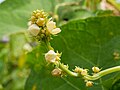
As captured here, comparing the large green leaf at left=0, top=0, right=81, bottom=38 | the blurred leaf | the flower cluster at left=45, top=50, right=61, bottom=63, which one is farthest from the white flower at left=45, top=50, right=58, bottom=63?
the blurred leaf

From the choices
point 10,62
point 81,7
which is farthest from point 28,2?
point 10,62

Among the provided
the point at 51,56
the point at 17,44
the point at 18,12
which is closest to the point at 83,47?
the point at 51,56

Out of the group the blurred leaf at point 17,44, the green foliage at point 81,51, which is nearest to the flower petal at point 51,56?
the green foliage at point 81,51

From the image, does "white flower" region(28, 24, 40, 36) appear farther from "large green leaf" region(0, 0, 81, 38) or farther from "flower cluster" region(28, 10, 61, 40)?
"large green leaf" region(0, 0, 81, 38)

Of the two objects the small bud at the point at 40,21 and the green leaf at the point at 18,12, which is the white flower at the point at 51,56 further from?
the green leaf at the point at 18,12

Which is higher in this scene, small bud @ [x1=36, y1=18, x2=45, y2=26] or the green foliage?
small bud @ [x1=36, y1=18, x2=45, y2=26]

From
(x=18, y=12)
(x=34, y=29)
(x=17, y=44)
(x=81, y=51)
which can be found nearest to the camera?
(x=34, y=29)

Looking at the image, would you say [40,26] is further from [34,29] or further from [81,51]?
[81,51]

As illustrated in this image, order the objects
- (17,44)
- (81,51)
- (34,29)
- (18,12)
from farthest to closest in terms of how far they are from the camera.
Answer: (17,44), (18,12), (81,51), (34,29)
